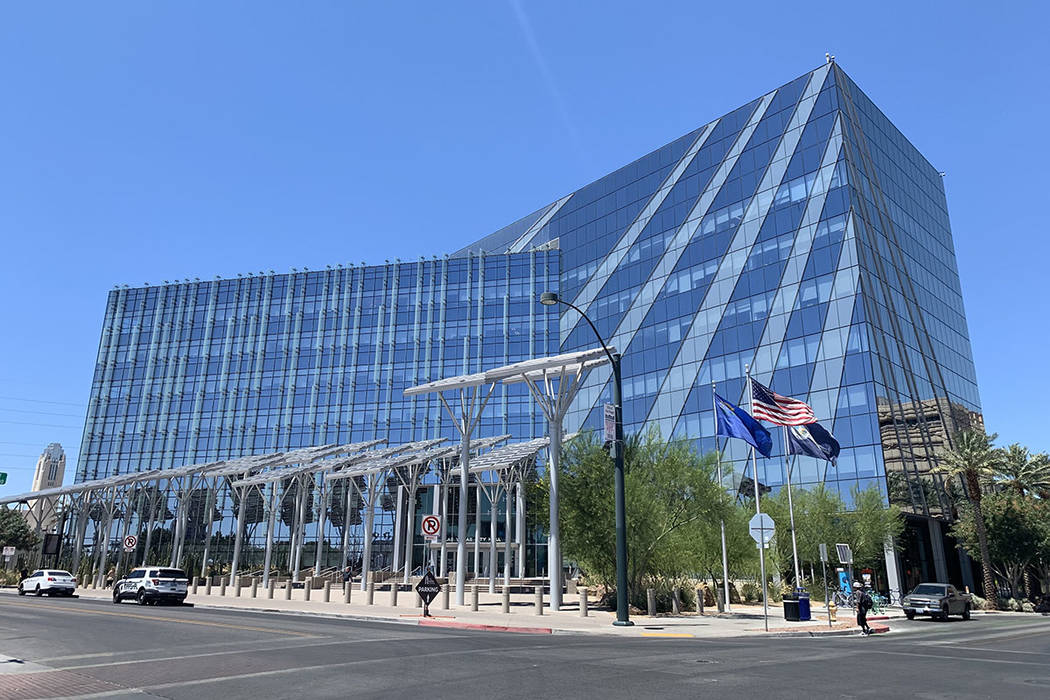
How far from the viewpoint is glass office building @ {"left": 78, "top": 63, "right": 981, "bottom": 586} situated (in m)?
54.5

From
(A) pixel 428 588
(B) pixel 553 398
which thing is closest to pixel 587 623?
(A) pixel 428 588

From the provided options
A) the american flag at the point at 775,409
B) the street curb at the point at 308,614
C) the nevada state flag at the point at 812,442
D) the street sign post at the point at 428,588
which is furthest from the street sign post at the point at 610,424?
the nevada state flag at the point at 812,442

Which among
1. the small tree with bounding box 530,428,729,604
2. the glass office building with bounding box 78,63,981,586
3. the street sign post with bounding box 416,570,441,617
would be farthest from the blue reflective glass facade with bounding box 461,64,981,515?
the street sign post with bounding box 416,570,441,617

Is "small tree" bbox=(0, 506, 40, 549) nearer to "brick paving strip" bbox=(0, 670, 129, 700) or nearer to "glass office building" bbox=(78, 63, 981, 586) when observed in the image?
"glass office building" bbox=(78, 63, 981, 586)

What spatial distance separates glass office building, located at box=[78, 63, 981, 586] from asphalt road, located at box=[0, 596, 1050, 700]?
36741 mm

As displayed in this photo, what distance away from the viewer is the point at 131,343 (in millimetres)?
95125

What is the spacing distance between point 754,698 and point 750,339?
2103 inches

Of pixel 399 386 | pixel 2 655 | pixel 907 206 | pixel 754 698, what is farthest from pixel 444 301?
pixel 754 698

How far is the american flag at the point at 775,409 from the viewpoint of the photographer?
3027cm

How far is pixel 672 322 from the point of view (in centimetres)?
6750

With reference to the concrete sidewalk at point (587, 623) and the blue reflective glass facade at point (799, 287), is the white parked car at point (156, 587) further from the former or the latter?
the blue reflective glass facade at point (799, 287)

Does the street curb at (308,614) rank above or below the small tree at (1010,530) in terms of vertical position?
below

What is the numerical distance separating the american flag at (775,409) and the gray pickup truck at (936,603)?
994 centimetres

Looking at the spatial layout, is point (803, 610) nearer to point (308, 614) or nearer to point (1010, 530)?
point (308, 614)
